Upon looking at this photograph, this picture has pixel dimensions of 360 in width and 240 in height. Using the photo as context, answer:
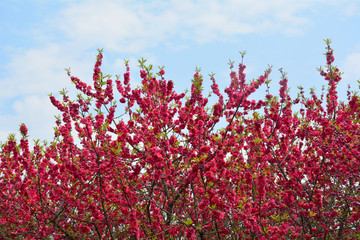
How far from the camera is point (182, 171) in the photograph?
6.36 m

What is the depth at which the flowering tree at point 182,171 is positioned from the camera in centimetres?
541

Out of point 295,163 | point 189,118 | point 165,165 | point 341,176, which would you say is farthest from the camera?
point 295,163

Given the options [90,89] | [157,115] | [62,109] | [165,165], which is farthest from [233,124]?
[62,109]

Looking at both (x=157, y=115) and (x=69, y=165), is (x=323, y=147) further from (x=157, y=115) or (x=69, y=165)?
(x=69, y=165)

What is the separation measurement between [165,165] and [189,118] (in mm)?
1374

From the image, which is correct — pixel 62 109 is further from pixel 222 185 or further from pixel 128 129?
pixel 222 185

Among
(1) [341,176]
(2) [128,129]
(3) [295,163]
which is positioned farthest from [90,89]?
(1) [341,176]

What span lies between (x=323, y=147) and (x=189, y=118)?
3111mm

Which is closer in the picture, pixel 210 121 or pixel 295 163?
pixel 210 121

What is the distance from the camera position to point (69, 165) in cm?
538

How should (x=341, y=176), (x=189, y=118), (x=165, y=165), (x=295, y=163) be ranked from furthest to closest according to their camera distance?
(x=295, y=163) → (x=341, y=176) → (x=189, y=118) → (x=165, y=165)

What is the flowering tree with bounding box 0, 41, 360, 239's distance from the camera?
5.41 metres

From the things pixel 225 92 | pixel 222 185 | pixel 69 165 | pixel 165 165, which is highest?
pixel 225 92

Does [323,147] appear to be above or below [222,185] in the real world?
above
